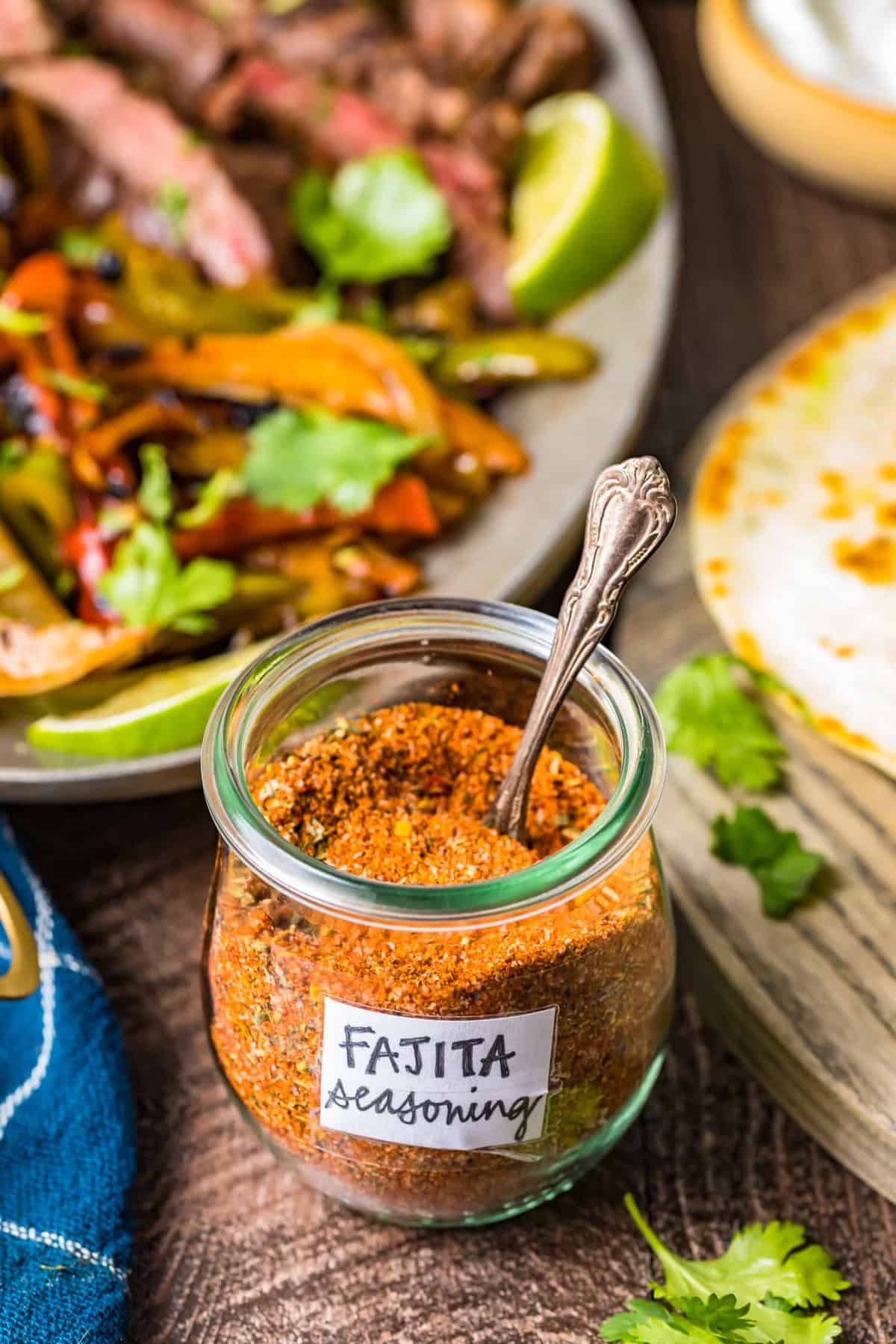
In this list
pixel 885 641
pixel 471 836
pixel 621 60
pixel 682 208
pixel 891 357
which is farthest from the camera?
pixel 682 208

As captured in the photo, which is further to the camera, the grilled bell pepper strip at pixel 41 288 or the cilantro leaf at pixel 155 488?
the grilled bell pepper strip at pixel 41 288

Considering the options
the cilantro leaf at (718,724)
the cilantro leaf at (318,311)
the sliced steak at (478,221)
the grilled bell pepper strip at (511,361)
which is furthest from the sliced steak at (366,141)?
the cilantro leaf at (718,724)

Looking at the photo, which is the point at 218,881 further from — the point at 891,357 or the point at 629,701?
the point at 891,357

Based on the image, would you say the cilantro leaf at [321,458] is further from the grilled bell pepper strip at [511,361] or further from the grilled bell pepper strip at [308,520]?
the grilled bell pepper strip at [511,361]

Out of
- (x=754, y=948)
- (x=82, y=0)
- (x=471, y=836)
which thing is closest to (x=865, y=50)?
(x=82, y=0)

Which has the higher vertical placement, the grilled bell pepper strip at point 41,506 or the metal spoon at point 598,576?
the metal spoon at point 598,576

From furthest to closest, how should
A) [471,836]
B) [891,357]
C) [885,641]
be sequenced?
1. [891,357]
2. [885,641]
3. [471,836]
